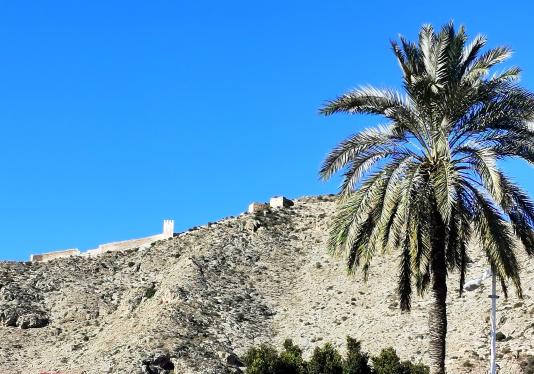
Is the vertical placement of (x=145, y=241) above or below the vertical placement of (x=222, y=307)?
above

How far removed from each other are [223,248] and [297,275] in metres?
7.42

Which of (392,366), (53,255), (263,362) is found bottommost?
(392,366)

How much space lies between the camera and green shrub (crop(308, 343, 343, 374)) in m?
46.4

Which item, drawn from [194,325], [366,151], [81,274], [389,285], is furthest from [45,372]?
[366,151]

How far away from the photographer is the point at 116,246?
293 feet

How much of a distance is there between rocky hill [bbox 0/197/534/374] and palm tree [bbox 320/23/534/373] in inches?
1039

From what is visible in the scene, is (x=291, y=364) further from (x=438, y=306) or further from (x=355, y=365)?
(x=438, y=306)

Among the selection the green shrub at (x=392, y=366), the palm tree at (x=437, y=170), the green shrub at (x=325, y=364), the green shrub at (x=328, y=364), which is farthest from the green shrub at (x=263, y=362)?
the palm tree at (x=437, y=170)

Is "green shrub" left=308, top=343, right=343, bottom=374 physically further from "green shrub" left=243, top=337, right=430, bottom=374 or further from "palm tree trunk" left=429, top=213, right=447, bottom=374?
"palm tree trunk" left=429, top=213, right=447, bottom=374

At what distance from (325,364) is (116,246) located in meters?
46.2

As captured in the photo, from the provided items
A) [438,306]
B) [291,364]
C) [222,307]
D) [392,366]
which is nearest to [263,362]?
[291,364]

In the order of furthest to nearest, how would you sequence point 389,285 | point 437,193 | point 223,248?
point 223,248, point 389,285, point 437,193

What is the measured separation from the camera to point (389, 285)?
67.1 metres

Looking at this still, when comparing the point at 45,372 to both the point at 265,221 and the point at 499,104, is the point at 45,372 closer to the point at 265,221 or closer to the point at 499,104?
the point at 265,221
